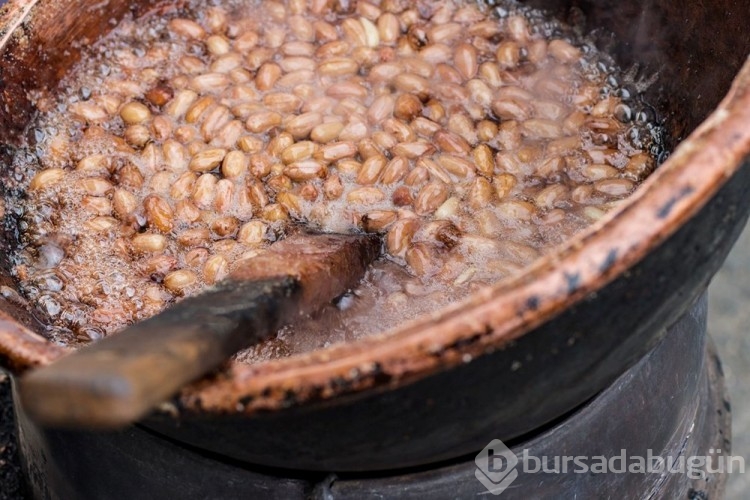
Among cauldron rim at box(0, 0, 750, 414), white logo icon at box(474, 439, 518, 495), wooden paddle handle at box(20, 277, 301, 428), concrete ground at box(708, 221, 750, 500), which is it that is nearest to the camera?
wooden paddle handle at box(20, 277, 301, 428)

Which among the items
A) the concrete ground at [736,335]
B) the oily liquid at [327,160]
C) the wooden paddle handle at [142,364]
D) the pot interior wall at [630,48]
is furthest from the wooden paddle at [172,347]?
the concrete ground at [736,335]

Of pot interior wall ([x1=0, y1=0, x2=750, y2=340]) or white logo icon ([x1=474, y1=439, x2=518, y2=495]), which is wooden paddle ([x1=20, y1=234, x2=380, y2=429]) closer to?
white logo icon ([x1=474, y1=439, x2=518, y2=495])

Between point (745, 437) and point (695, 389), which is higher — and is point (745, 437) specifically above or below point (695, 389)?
below

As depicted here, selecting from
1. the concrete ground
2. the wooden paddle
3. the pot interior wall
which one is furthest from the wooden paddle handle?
the concrete ground

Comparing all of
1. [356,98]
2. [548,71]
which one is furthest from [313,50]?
[548,71]

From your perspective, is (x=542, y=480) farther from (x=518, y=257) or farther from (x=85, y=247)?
(x=85, y=247)

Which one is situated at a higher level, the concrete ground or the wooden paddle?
the wooden paddle
